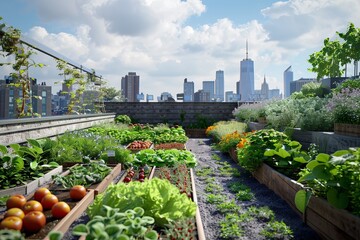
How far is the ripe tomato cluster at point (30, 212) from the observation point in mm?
2554

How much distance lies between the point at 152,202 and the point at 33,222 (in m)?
0.98

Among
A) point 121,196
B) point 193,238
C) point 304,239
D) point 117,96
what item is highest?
point 117,96

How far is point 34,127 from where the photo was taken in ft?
20.6

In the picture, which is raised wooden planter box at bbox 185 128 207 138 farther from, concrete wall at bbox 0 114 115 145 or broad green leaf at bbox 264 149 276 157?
broad green leaf at bbox 264 149 276 157

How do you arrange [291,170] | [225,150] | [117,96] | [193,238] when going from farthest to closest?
[117,96]
[225,150]
[291,170]
[193,238]

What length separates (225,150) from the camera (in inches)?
366

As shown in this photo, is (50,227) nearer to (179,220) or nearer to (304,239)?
(179,220)

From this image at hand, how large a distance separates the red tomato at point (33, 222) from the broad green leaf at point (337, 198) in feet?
8.58

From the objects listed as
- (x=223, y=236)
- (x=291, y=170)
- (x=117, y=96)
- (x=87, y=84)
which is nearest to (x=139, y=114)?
(x=117, y=96)

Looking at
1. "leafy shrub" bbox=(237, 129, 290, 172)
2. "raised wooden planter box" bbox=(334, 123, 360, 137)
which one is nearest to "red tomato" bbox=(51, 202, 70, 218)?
"leafy shrub" bbox=(237, 129, 290, 172)

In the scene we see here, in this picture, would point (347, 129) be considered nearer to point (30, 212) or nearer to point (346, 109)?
point (346, 109)

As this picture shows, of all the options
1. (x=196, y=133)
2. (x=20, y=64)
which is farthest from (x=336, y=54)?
(x=20, y=64)

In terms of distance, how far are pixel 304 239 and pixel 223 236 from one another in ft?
2.74

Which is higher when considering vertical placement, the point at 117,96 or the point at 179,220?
the point at 117,96
